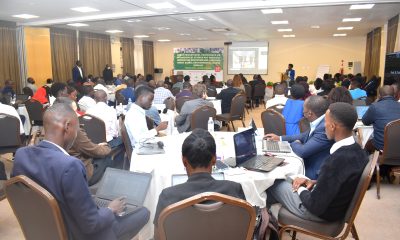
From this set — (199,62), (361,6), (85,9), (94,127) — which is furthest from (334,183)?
(199,62)

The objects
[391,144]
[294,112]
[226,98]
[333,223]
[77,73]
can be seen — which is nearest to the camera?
[333,223]

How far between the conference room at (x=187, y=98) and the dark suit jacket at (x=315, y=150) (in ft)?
0.08

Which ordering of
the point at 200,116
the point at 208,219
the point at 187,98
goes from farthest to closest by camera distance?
the point at 187,98 < the point at 200,116 < the point at 208,219

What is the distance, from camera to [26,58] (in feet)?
38.7

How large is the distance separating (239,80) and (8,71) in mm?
7532

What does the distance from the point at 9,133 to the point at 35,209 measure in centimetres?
311

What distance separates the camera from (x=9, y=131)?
436cm

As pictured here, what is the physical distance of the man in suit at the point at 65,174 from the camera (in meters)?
1.67

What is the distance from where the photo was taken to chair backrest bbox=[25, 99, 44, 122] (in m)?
6.10

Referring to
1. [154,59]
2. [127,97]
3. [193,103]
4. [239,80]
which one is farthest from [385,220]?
[154,59]

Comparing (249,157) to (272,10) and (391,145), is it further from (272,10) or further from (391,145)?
(272,10)

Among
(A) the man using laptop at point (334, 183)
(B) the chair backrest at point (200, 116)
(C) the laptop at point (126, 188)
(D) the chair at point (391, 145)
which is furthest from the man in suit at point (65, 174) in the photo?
(D) the chair at point (391, 145)

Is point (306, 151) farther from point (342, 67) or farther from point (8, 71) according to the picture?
point (342, 67)

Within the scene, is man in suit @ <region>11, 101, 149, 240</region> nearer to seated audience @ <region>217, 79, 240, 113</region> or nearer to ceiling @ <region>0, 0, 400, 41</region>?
seated audience @ <region>217, 79, 240, 113</region>
